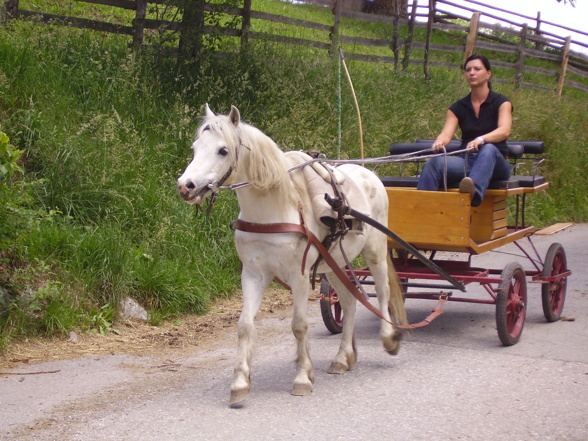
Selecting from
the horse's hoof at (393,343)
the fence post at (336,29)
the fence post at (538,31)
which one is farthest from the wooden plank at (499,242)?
the fence post at (538,31)

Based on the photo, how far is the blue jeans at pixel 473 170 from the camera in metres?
6.25

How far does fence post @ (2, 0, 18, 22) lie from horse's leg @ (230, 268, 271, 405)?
640cm

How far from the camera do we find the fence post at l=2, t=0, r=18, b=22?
9.53 meters

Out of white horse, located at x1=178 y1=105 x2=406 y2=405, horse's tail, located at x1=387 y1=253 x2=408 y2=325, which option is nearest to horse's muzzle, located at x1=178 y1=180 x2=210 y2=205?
white horse, located at x1=178 y1=105 x2=406 y2=405

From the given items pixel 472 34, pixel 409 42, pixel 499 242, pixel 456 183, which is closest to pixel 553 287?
pixel 499 242

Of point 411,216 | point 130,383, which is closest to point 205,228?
point 411,216

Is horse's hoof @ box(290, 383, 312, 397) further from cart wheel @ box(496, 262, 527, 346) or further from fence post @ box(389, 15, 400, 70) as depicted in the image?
fence post @ box(389, 15, 400, 70)

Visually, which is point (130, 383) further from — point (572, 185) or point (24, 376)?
point (572, 185)

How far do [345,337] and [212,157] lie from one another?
187 cm

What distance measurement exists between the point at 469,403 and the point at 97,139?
4816mm

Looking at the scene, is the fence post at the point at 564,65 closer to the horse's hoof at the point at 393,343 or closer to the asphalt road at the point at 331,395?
the asphalt road at the point at 331,395

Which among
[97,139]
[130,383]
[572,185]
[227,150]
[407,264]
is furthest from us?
[572,185]

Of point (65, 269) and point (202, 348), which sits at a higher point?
point (65, 269)

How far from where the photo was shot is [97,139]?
25.6ft
